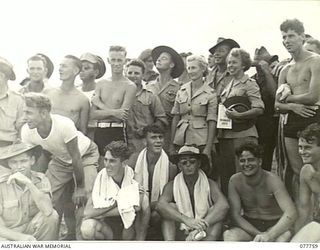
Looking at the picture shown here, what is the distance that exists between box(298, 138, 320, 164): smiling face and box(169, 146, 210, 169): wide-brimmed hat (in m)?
0.53

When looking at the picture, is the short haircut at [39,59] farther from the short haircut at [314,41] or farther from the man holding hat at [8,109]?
the short haircut at [314,41]

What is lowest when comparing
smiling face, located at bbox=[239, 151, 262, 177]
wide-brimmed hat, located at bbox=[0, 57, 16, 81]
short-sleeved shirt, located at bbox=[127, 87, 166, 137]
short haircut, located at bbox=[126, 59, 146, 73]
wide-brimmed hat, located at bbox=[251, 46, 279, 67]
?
smiling face, located at bbox=[239, 151, 262, 177]

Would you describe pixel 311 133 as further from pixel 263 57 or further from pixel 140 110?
pixel 140 110

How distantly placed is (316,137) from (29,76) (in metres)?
1.62

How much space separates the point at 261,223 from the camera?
2.48 m

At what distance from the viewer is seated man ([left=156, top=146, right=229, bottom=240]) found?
248 cm

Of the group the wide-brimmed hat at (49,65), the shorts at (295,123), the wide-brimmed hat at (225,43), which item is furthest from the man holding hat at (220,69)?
the wide-brimmed hat at (49,65)

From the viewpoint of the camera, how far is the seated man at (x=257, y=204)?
2480 mm

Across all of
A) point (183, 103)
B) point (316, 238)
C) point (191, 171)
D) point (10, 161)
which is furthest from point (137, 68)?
point (316, 238)

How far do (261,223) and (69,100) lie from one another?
49.4 inches

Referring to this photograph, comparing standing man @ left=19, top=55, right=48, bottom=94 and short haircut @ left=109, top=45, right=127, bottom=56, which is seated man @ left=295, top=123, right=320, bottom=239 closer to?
short haircut @ left=109, top=45, right=127, bottom=56

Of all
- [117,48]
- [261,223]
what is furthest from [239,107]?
[117,48]

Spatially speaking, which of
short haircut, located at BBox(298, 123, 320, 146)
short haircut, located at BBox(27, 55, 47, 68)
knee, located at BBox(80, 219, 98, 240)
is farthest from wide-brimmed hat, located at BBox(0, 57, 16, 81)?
short haircut, located at BBox(298, 123, 320, 146)

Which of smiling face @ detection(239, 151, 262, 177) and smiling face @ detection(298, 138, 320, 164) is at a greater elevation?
smiling face @ detection(298, 138, 320, 164)
